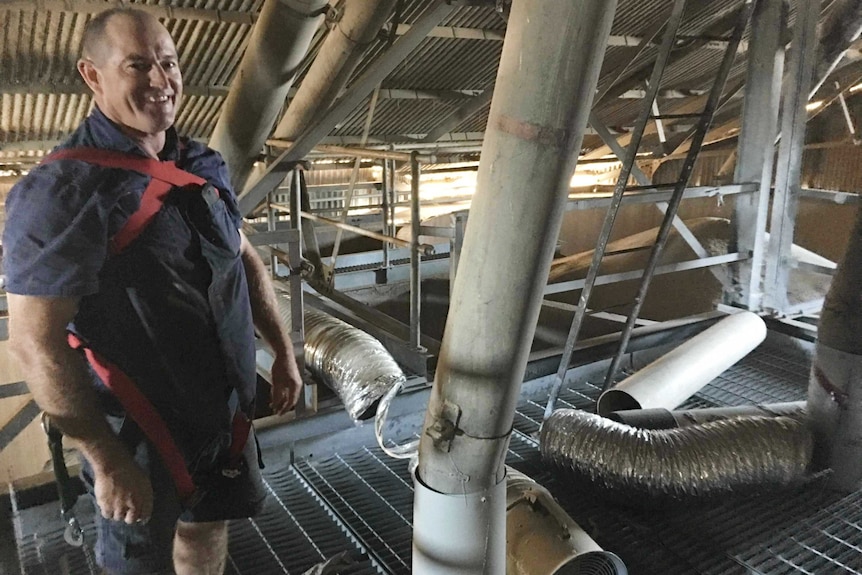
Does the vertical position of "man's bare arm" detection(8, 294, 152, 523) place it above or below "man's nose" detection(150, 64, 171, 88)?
below

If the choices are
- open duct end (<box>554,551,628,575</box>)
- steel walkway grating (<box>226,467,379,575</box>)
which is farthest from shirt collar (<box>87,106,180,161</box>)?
open duct end (<box>554,551,628,575</box>)

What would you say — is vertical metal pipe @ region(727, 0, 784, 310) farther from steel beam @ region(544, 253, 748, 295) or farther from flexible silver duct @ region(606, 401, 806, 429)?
flexible silver duct @ region(606, 401, 806, 429)

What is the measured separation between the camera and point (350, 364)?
2.71 metres

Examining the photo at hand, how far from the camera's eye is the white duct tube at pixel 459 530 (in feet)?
4.46

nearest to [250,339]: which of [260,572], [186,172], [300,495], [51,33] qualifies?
[186,172]

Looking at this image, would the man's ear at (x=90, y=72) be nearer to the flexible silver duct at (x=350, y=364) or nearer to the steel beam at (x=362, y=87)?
the flexible silver duct at (x=350, y=364)

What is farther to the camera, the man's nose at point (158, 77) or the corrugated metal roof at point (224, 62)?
the corrugated metal roof at point (224, 62)

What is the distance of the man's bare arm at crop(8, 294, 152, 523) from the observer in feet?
4.01

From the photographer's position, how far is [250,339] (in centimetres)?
163

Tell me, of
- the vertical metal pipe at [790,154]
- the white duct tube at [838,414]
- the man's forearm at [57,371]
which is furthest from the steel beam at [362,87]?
the white duct tube at [838,414]

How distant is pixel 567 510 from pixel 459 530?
1294mm

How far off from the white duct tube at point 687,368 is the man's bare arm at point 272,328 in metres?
1.70

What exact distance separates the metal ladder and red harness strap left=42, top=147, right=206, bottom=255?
1952 mm

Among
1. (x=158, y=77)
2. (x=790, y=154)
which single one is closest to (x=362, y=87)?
(x=158, y=77)
